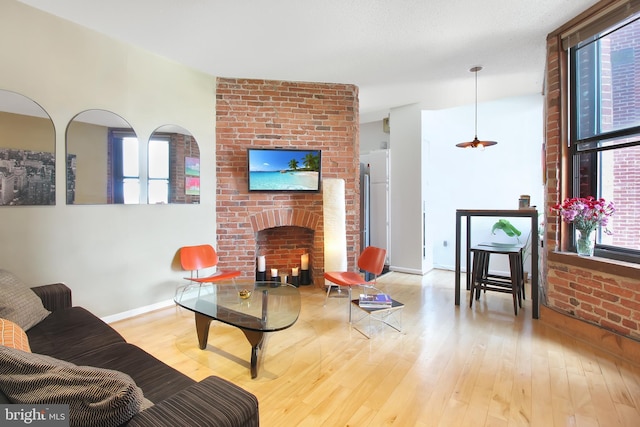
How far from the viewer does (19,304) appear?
1912 mm

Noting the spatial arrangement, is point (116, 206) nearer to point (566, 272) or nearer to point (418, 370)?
point (418, 370)

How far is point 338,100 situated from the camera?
4.25 metres

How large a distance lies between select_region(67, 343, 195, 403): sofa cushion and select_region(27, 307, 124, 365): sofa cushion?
0.30 feet

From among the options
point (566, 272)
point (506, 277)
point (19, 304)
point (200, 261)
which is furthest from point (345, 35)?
point (19, 304)

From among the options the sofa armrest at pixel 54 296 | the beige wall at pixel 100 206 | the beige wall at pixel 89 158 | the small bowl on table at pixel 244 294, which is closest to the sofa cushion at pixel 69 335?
the sofa armrest at pixel 54 296

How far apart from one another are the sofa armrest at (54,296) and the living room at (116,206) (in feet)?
1.49

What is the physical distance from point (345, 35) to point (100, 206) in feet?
9.49

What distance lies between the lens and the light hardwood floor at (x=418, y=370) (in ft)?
5.68

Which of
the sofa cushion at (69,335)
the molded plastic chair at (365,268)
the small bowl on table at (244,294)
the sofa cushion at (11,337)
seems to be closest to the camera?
the sofa cushion at (11,337)

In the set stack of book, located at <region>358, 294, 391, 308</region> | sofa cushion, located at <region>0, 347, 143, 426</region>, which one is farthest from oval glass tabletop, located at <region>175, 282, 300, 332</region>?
sofa cushion, located at <region>0, 347, 143, 426</region>

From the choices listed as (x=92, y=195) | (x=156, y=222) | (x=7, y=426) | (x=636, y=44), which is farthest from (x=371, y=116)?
(x=7, y=426)

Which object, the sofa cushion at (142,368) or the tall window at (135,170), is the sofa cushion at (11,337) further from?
the tall window at (135,170)

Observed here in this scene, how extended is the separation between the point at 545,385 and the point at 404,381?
2.98 feet

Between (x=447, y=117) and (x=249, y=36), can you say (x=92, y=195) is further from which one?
(x=447, y=117)
